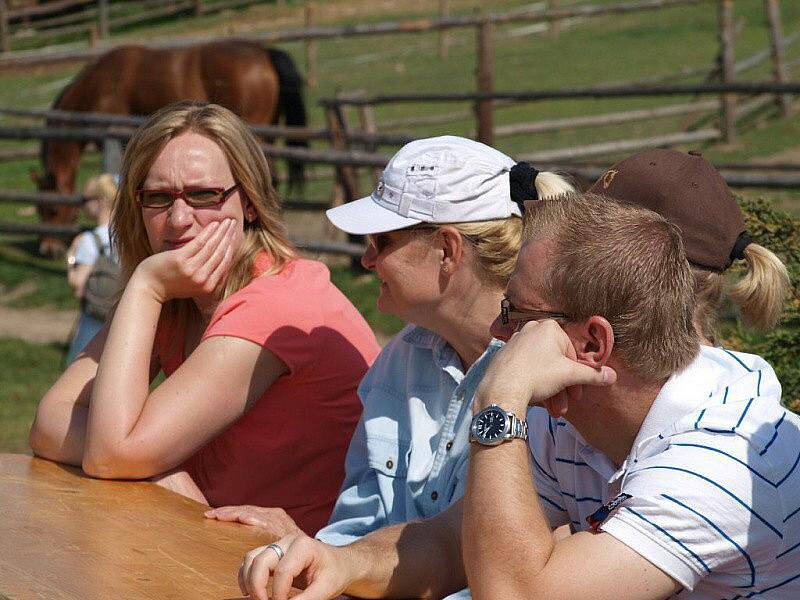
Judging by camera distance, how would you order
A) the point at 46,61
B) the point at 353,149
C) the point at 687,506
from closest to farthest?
the point at 687,506
the point at 353,149
the point at 46,61

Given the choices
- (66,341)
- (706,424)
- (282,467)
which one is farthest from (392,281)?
(66,341)

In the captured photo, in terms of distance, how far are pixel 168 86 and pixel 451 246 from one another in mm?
11554

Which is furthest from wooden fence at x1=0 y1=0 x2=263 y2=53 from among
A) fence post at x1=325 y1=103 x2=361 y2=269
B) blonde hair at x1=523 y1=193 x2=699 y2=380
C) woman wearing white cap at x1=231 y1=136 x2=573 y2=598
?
blonde hair at x1=523 y1=193 x2=699 y2=380

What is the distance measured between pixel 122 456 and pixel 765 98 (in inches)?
568

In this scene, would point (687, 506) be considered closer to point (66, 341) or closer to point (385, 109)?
point (66, 341)

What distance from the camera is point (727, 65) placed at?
13.0 metres

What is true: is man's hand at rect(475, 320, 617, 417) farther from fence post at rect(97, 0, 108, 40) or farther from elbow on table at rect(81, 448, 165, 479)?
fence post at rect(97, 0, 108, 40)

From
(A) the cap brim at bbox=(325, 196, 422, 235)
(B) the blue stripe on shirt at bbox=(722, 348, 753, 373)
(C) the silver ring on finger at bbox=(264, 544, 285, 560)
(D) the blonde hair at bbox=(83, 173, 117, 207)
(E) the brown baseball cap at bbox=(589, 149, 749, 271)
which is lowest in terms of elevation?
(D) the blonde hair at bbox=(83, 173, 117, 207)

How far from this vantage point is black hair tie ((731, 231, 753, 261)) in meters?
2.03

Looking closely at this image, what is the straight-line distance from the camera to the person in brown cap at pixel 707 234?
6.54ft

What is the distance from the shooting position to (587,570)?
5.52 feet

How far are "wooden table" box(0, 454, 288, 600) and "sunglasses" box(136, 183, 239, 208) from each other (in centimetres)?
70

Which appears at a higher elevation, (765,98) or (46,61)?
(46,61)

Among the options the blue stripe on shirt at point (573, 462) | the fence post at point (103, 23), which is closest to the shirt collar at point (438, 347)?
the blue stripe on shirt at point (573, 462)
